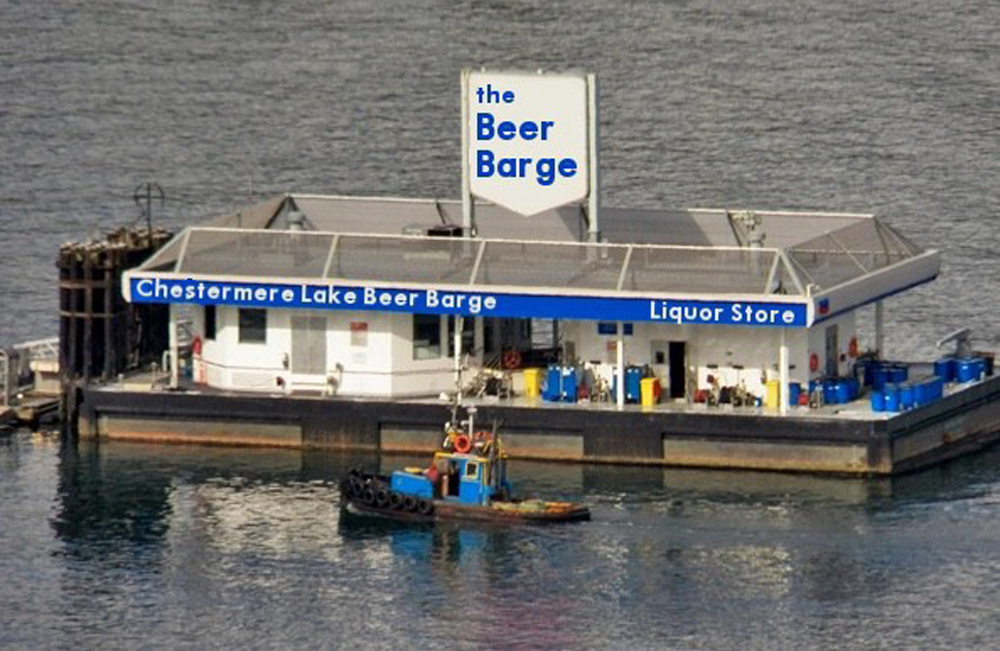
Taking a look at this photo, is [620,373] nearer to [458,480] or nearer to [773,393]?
[773,393]

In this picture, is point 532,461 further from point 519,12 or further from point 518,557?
point 519,12

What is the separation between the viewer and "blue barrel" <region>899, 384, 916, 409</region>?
104625 mm

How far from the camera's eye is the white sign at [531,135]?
107938 mm

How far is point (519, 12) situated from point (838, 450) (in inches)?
2803

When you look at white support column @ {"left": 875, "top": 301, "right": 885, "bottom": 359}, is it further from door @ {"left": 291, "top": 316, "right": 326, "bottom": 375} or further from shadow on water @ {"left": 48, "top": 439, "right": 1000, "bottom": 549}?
door @ {"left": 291, "top": 316, "right": 326, "bottom": 375}

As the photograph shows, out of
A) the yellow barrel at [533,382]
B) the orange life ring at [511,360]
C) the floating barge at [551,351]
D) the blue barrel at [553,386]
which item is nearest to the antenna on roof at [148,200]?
the floating barge at [551,351]

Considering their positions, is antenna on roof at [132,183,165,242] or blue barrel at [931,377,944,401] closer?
blue barrel at [931,377,944,401]

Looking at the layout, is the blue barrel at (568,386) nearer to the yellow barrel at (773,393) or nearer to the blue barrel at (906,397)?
the yellow barrel at (773,393)

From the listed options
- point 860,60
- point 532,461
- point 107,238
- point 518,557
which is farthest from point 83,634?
point 860,60

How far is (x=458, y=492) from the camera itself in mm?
97688

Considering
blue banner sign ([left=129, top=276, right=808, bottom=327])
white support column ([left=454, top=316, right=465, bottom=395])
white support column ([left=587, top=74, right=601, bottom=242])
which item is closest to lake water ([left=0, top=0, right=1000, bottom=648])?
white support column ([left=454, top=316, right=465, bottom=395])

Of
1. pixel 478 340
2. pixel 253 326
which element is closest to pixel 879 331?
pixel 478 340

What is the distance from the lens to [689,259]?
347 ft

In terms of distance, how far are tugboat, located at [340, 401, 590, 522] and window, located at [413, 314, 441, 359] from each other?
9686 millimetres
